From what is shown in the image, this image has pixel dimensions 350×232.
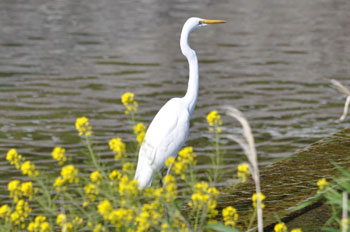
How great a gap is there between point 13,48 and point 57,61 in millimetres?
1920

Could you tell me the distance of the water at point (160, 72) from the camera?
31.1ft

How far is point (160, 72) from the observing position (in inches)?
526

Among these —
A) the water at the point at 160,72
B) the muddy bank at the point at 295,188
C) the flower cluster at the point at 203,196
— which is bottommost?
the flower cluster at the point at 203,196

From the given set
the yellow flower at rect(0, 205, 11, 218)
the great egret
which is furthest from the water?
the yellow flower at rect(0, 205, 11, 218)

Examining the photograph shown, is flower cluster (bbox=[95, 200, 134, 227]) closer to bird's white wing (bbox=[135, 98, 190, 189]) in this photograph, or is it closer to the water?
bird's white wing (bbox=[135, 98, 190, 189])

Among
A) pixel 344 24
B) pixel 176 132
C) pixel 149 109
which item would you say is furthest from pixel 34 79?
pixel 344 24

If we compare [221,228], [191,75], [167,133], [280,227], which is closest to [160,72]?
[191,75]

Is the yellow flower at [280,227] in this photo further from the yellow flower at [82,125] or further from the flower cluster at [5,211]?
the flower cluster at [5,211]

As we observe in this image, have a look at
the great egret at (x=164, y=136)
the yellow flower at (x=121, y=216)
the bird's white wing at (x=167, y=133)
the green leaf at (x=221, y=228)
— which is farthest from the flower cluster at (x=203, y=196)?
the bird's white wing at (x=167, y=133)

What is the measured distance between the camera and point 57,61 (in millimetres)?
14656

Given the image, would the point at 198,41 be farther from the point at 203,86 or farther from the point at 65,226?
the point at 65,226

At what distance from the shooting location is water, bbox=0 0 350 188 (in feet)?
31.1

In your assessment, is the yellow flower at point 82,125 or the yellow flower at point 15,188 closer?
the yellow flower at point 15,188

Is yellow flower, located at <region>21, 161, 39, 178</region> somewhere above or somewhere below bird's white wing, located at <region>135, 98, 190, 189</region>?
below
